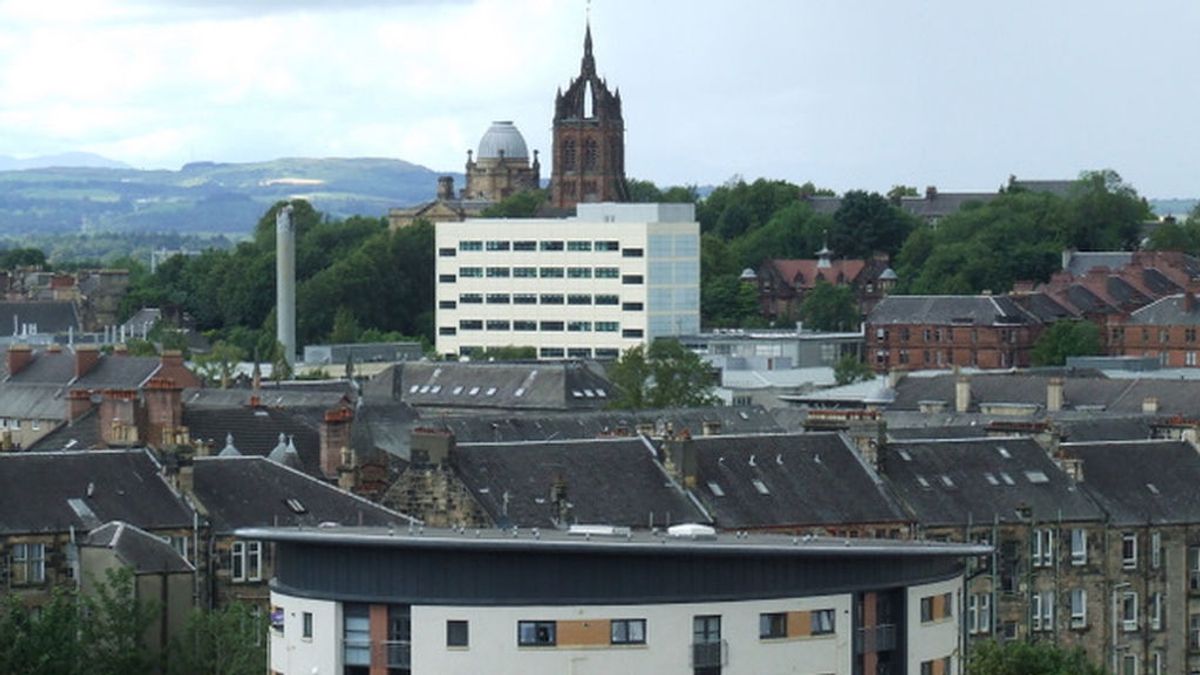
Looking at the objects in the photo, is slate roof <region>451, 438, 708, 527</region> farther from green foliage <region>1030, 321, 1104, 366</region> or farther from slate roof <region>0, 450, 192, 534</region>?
green foliage <region>1030, 321, 1104, 366</region>

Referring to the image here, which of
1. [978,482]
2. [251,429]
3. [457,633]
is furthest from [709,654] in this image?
[251,429]

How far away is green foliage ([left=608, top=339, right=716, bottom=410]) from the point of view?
469 ft

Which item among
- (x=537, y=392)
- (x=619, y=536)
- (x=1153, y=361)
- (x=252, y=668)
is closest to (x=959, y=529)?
(x=252, y=668)

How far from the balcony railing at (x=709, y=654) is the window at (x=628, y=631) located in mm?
825

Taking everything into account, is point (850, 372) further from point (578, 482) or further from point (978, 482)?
point (578, 482)

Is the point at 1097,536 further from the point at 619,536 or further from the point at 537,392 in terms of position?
the point at 537,392

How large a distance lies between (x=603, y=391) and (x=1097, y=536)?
61.4 m

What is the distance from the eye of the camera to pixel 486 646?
52.6 metres

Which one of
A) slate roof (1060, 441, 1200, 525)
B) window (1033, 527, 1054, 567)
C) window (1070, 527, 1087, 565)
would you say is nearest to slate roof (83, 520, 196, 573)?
window (1033, 527, 1054, 567)

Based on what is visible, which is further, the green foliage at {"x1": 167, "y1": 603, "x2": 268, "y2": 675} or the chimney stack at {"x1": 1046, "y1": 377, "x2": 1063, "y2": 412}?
the chimney stack at {"x1": 1046, "y1": 377, "x2": 1063, "y2": 412}

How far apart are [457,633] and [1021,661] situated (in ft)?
83.4

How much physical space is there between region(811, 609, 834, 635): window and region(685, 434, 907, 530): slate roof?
30.5m

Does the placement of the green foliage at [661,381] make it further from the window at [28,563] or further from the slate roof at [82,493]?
the window at [28,563]

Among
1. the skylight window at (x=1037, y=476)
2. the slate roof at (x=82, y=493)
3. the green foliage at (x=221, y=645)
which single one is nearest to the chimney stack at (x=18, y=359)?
the skylight window at (x=1037, y=476)
